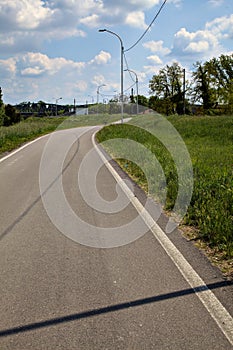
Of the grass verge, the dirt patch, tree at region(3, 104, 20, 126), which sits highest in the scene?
tree at region(3, 104, 20, 126)

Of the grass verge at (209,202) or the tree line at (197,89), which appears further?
the tree line at (197,89)

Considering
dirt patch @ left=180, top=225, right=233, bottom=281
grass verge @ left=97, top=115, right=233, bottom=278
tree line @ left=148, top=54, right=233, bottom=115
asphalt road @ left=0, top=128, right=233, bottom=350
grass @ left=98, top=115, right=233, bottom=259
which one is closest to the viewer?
asphalt road @ left=0, top=128, right=233, bottom=350

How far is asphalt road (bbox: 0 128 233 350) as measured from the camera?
3.51 meters

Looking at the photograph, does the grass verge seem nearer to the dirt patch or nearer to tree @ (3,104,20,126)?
the dirt patch

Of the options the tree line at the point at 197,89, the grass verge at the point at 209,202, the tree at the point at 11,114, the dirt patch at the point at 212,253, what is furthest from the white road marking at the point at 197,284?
the tree at the point at 11,114

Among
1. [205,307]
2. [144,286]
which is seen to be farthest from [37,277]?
[205,307]

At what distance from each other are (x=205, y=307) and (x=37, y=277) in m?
1.83

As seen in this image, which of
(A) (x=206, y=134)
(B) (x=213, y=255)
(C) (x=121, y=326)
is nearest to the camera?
(C) (x=121, y=326)

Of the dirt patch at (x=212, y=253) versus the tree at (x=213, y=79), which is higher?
the tree at (x=213, y=79)

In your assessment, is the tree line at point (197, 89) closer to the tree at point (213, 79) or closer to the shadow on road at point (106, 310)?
the tree at point (213, 79)

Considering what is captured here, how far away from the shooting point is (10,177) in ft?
41.4

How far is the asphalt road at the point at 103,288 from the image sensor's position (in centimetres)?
351

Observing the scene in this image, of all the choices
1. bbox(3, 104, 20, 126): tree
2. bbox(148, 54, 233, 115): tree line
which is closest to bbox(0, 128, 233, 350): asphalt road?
bbox(148, 54, 233, 115): tree line

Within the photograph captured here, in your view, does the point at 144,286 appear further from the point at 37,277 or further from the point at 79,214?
the point at 79,214
